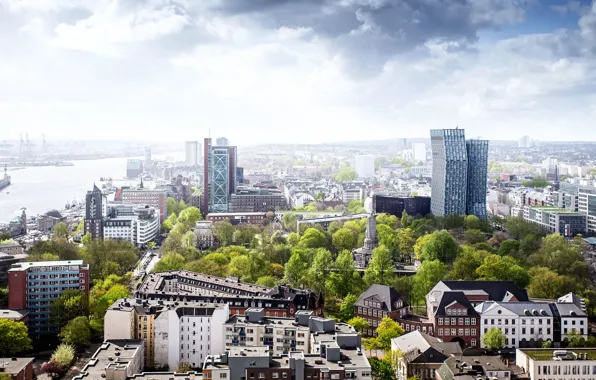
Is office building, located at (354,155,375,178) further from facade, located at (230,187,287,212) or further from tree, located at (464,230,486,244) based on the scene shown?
tree, located at (464,230,486,244)

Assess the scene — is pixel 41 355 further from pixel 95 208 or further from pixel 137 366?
pixel 95 208

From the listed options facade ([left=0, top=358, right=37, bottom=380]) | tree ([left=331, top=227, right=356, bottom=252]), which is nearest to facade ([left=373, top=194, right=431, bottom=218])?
tree ([left=331, top=227, right=356, bottom=252])

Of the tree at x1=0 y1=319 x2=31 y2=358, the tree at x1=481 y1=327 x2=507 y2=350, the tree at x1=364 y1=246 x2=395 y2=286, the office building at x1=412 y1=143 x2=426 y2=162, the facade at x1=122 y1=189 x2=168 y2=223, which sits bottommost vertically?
the tree at x1=481 y1=327 x2=507 y2=350

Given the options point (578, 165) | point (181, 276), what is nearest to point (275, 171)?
point (578, 165)

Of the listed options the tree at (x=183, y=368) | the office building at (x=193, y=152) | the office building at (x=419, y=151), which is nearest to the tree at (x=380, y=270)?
the tree at (x=183, y=368)

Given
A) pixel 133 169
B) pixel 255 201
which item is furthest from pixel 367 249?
pixel 133 169

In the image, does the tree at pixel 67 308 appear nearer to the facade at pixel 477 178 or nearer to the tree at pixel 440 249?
the tree at pixel 440 249
